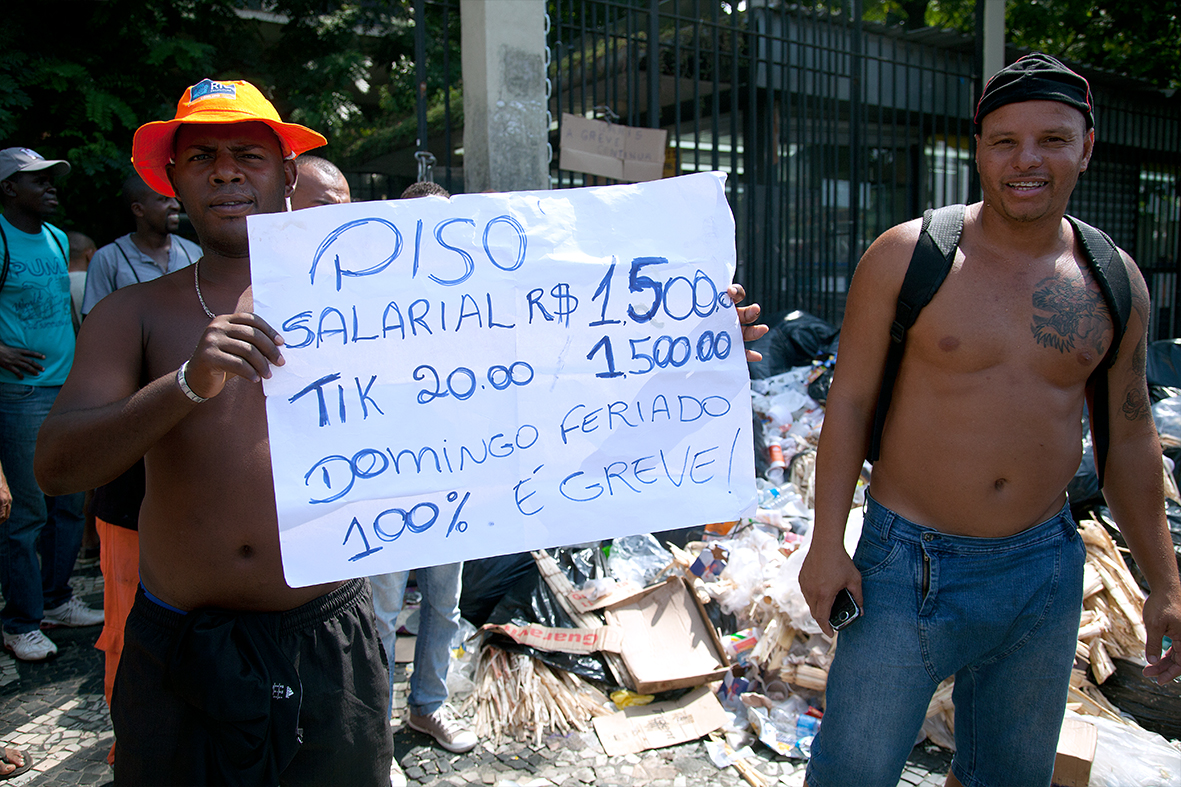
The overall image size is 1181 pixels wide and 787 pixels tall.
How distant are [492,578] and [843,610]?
2.08m

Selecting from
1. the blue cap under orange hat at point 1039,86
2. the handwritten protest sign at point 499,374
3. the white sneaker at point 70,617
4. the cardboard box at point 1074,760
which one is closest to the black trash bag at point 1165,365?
the cardboard box at point 1074,760

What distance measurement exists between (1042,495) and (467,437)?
1.46m

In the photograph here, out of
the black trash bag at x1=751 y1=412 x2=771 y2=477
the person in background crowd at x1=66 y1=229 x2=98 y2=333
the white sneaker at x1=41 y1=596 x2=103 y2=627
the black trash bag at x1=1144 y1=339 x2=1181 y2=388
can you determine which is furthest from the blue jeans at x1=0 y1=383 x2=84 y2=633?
the black trash bag at x1=1144 y1=339 x2=1181 y2=388

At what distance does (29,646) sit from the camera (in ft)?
11.9

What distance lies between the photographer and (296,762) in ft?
5.45

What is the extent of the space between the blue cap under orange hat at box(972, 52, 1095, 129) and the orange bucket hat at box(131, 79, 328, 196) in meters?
1.68

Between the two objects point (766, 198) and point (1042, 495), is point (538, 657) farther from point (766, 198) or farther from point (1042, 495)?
point (766, 198)

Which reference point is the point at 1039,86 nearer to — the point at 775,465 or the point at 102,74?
the point at 775,465

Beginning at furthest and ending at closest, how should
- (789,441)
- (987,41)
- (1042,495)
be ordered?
(987,41), (789,441), (1042,495)

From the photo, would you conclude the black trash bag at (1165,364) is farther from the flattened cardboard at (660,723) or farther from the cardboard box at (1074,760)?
the flattened cardboard at (660,723)

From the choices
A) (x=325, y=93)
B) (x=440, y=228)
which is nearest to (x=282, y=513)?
(x=440, y=228)

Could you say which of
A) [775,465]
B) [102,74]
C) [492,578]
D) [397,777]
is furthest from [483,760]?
[102,74]

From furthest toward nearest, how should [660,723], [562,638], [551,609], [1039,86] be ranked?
1. [551,609]
2. [562,638]
3. [660,723]
4. [1039,86]

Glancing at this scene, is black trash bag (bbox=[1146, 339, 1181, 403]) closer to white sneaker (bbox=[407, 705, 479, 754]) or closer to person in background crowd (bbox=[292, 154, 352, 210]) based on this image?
white sneaker (bbox=[407, 705, 479, 754])
